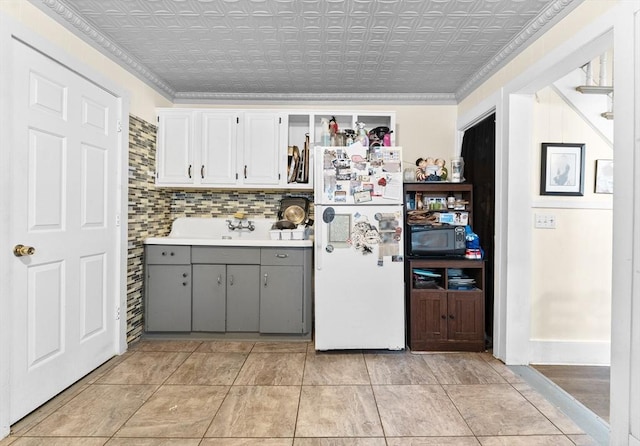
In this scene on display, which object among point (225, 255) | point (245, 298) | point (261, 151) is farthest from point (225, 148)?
point (245, 298)

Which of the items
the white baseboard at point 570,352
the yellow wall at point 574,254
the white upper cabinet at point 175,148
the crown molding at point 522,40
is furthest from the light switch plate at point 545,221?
the white upper cabinet at point 175,148

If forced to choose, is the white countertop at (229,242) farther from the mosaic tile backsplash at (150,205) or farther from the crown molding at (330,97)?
the crown molding at (330,97)

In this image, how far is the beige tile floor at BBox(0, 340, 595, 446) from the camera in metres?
1.76

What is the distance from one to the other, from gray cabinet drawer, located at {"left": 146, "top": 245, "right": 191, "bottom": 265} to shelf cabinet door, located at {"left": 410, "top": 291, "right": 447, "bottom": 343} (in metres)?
2.00

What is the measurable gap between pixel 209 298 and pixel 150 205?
1049 mm

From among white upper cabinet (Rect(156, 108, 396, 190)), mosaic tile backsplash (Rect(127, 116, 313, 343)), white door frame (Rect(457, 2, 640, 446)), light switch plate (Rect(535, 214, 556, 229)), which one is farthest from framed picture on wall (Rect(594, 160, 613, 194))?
mosaic tile backsplash (Rect(127, 116, 313, 343))

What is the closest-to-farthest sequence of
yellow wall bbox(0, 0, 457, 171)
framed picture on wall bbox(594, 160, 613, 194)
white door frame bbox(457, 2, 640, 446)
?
1. white door frame bbox(457, 2, 640, 446)
2. yellow wall bbox(0, 0, 457, 171)
3. framed picture on wall bbox(594, 160, 613, 194)

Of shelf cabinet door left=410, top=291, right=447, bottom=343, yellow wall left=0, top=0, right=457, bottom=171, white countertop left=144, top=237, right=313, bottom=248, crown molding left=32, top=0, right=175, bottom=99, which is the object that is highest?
crown molding left=32, top=0, right=175, bottom=99

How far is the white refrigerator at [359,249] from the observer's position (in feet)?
9.20

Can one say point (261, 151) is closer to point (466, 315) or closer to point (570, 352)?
point (466, 315)

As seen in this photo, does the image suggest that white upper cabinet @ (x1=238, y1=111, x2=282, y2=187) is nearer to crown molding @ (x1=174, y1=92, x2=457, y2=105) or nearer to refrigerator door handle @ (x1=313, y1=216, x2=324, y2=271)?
crown molding @ (x1=174, y1=92, x2=457, y2=105)

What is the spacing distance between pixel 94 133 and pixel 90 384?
1.70 m

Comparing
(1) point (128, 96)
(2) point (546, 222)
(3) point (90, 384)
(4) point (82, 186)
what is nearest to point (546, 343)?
(2) point (546, 222)

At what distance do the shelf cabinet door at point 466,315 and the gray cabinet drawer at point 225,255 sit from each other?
1.70m
